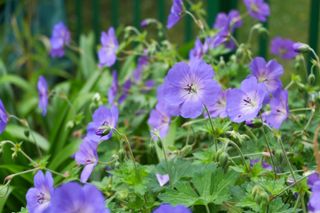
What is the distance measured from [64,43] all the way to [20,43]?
54.1 inches

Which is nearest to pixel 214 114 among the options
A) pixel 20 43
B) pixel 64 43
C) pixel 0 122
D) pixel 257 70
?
pixel 257 70

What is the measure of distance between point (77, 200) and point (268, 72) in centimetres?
79

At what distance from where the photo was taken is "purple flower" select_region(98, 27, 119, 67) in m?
2.01

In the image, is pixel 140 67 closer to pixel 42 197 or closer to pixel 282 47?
pixel 282 47

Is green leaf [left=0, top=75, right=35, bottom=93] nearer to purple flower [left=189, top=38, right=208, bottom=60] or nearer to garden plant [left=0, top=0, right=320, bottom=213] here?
garden plant [left=0, top=0, right=320, bottom=213]

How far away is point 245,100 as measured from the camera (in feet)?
4.15

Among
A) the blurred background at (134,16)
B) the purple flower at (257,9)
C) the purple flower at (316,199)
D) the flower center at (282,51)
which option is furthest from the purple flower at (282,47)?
the purple flower at (316,199)

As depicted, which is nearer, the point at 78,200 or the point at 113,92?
the point at 78,200

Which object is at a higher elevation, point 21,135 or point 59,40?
point 59,40

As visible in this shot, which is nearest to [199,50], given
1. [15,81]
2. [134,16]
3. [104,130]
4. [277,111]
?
[277,111]

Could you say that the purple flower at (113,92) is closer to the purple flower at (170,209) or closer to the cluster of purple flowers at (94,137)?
the cluster of purple flowers at (94,137)

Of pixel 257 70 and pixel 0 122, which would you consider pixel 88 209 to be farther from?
pixel 257 70

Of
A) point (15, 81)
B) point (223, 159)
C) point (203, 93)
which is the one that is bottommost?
point (15, 81)

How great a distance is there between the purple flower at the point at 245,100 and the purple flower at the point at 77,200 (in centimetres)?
42
